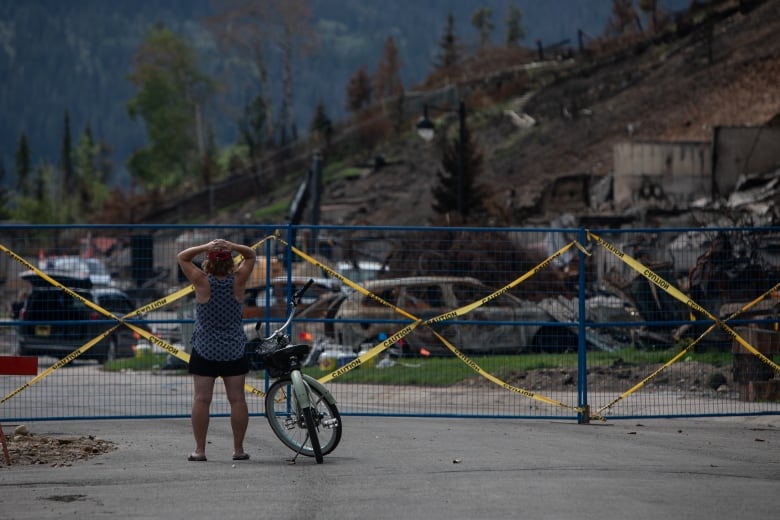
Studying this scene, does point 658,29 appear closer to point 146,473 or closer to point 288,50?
point 288,50

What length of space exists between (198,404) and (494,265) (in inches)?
347

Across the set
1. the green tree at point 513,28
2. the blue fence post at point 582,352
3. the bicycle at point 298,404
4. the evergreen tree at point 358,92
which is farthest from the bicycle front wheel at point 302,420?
the green tree at point 513,28

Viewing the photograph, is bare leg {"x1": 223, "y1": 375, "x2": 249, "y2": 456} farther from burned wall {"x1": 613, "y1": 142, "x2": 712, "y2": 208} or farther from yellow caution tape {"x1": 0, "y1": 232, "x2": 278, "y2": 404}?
burned wall {"x1": 613, "y1": 142, "x2": 712, "y2": 208}

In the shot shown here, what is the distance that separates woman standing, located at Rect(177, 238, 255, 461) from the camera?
387 inches

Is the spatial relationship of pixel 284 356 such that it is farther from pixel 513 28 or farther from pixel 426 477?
pixel 513 28

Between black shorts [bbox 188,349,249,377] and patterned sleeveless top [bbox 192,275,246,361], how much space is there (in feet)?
0.11

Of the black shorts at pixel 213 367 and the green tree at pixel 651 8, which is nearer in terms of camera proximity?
the black shorts at pixel 213 367

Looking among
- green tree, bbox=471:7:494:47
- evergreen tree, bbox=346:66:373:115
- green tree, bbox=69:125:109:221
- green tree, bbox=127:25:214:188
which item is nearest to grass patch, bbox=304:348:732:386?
green tree, bbox=127:25:214:188

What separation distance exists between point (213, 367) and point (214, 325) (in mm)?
340

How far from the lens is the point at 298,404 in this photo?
996 centimetres

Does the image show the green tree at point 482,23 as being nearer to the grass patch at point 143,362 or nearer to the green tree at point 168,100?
the green tree at point 168,100

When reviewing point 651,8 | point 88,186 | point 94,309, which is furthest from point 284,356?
point 88,186

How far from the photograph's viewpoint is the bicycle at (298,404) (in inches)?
388

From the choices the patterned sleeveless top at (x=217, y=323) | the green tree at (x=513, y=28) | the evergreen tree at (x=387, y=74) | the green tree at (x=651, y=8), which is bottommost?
the patterned sleeveless top at (x=217, y=323)
